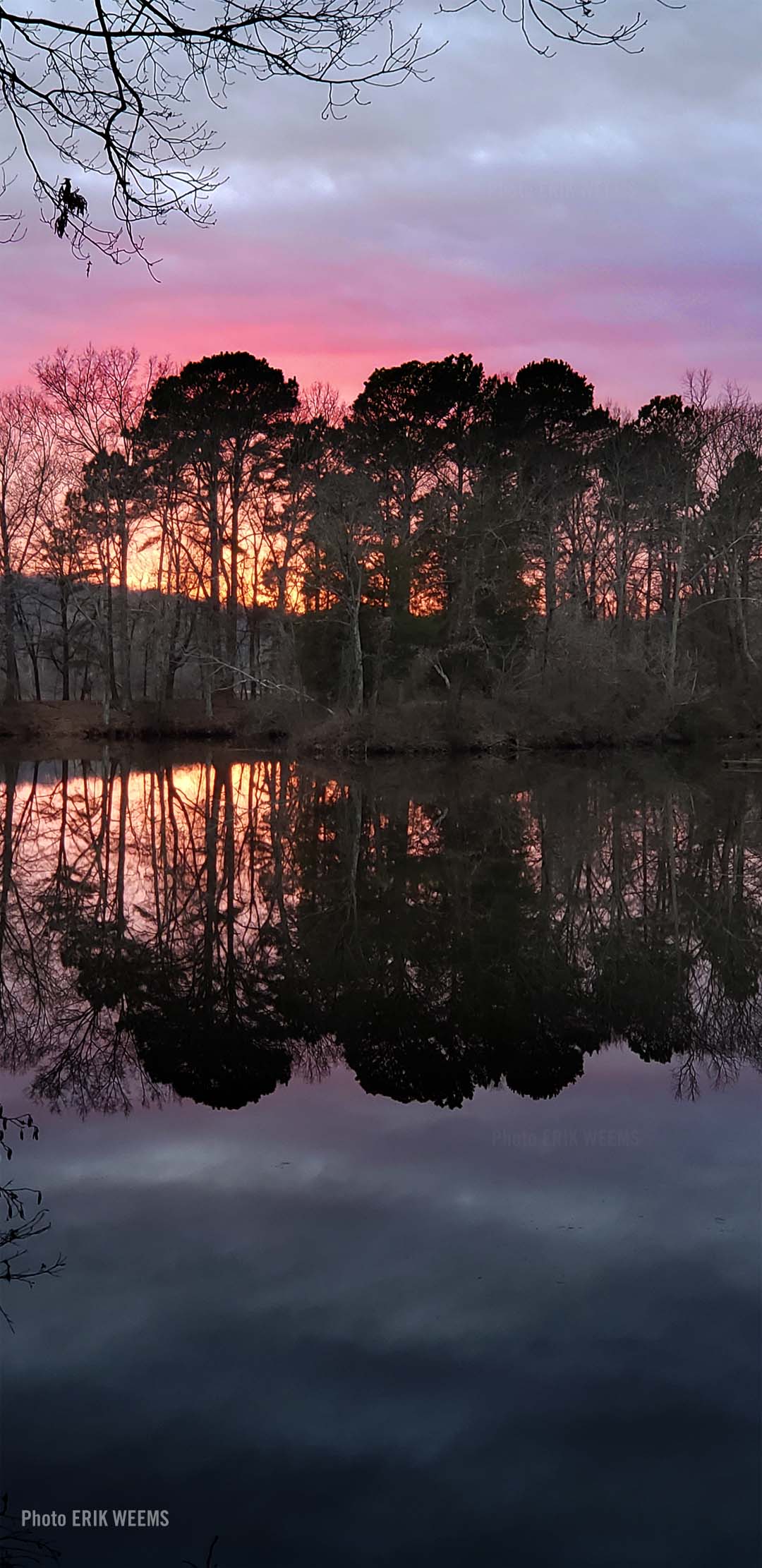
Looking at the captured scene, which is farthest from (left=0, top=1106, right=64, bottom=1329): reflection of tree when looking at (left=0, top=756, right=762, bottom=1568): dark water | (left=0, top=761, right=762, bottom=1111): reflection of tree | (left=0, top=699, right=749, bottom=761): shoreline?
(left=0, top=699, right=749, bottom=761): shoreline

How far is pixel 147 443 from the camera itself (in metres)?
48.7

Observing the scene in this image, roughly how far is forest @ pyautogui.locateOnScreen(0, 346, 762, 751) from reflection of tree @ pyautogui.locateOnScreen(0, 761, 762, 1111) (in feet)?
65.4

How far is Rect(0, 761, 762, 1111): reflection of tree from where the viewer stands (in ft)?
23.3

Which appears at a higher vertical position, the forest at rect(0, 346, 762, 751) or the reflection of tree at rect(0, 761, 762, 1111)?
the forest at rect(0, 346, 762, 751)

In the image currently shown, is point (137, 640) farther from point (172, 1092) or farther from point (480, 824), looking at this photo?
point (172, 1092)

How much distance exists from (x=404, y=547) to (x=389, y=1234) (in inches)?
1437

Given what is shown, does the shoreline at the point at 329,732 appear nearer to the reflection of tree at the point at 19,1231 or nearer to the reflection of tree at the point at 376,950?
the reflection of tree at the point at 376,950

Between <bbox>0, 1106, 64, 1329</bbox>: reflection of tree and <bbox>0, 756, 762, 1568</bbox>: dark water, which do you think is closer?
<bbox>0, 756, 762, 1568</bbox>: dark water

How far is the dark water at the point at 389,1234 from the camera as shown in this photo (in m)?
3.13

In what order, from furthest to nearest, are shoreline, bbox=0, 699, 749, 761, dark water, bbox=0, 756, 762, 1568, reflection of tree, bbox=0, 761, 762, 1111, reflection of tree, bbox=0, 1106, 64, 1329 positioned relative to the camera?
1. shoreline, bbox=0, 699, 749, 761
2. reflection of tree, bbox=0, 761, 762, 1111
3. reflection of tree, bbox=0, 1106, 64, 1329
4. dark water, bbox=0, 756, 762, 1568

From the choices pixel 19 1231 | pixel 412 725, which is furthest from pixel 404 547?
pixel 19 1231

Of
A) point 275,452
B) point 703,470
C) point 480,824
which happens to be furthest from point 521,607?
point 480,824

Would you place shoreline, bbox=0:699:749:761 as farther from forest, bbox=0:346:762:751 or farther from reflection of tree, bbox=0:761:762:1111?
reflection of tree, bbox=0:761:762:1111

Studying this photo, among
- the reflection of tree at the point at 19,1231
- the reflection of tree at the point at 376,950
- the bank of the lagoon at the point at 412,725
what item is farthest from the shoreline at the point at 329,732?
the reflection of tree at the point at 19,1231
